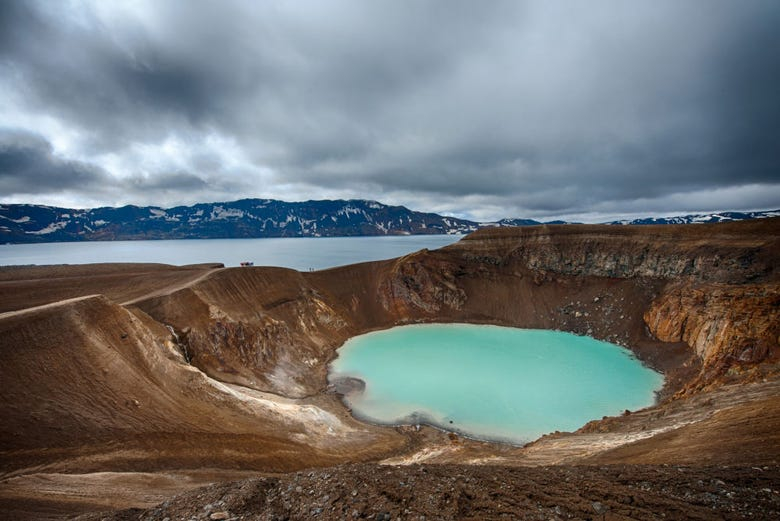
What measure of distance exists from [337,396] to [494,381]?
54.9ft

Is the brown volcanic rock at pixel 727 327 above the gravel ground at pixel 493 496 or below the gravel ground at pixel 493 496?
below

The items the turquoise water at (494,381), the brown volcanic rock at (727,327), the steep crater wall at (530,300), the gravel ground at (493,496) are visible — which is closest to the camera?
the gravel ground at (493,496)

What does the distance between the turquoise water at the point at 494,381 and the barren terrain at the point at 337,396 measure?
8.22 ft

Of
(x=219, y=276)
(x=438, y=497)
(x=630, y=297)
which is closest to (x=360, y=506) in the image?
(x=438, y=497)

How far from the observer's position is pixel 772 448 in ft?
27.7

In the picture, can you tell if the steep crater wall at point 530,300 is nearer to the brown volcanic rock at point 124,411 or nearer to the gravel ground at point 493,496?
the brown volcanic rock at point 124,411

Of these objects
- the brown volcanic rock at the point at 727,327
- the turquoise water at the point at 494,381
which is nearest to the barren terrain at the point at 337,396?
the brown volcanic rock at the point at 727,327

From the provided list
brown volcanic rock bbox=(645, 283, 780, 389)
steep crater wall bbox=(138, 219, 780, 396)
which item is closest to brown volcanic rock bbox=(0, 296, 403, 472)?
steep crater wall bbox=(138, 219, 780, 396)

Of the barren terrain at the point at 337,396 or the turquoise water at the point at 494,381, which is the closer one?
the barren terrain at the point at 337,396

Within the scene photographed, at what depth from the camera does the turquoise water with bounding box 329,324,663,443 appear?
27.4 meters

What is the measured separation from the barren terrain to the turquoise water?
8.22 feet

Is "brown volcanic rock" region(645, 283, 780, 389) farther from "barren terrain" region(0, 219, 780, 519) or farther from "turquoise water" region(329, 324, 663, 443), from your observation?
"turquoise water" region(329, 324, 663, 443)

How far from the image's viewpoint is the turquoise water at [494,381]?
27.4m

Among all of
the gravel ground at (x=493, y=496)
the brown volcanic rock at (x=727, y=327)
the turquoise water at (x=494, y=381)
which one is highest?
the gravel ground at (x=493, y=496)
